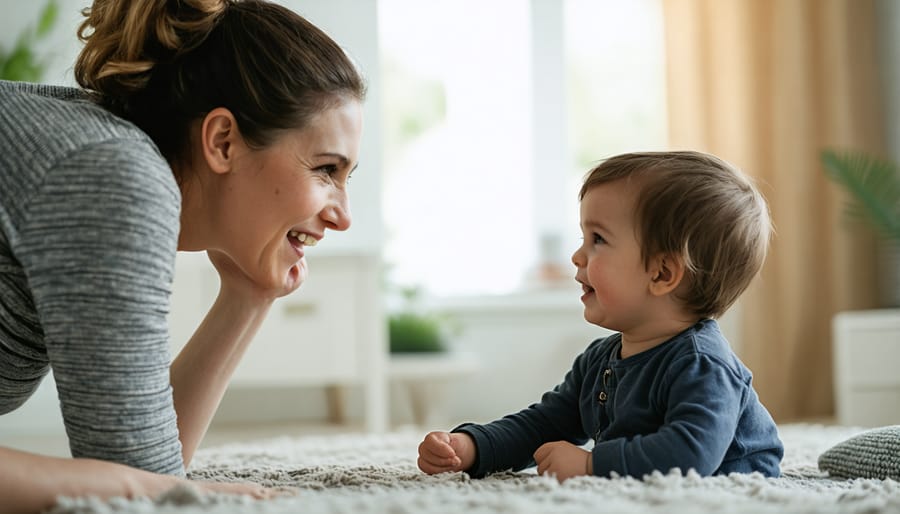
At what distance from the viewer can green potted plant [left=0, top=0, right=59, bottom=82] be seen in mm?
3461

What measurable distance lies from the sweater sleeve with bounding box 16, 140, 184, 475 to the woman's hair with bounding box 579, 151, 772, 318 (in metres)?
0.58

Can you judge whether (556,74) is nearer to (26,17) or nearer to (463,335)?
(463,335)

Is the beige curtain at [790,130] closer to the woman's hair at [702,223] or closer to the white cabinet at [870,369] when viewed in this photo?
the white cabinet at [870,369]

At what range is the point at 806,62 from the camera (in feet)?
13.5

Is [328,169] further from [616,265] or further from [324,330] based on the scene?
[324,330]

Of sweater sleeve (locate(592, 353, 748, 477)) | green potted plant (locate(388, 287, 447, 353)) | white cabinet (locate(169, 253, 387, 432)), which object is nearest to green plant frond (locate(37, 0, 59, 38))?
white cabinet (locate(169, 253, 387, 432))

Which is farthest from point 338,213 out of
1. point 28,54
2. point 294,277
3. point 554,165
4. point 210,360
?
point 554,165

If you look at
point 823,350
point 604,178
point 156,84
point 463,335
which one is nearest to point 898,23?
point 823,350

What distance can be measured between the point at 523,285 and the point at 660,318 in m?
3.15

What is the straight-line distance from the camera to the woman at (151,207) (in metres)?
0.97

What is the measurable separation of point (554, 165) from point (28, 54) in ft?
7.07

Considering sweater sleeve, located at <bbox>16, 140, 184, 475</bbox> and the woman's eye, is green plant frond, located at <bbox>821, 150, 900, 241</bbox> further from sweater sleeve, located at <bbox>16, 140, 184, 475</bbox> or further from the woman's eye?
sweater sleeve, located at <bbox>16, 140, 184, 475</bbox>

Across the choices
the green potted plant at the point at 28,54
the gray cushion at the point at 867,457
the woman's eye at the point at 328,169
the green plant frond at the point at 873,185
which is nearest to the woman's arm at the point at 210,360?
the woman's eye at the point at 328,169

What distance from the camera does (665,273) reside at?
4.07 ft
